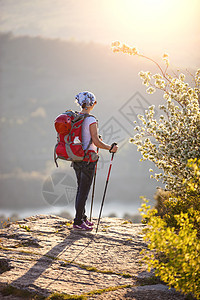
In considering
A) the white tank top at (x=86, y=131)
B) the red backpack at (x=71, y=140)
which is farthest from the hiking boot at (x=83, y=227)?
the white tank top at (x=86, y=131)

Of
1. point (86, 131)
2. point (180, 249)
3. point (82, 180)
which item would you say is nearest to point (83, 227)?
point (82, 180)

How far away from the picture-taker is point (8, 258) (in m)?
6.10

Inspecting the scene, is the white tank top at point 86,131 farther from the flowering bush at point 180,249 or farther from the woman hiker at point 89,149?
the flowering bush at point 180,249

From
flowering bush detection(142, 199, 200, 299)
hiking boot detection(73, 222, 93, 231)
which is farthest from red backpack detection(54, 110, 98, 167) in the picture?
flowering bush detection(142, 199, 200, 299)

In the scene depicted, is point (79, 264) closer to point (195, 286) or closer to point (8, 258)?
point (8, 258)

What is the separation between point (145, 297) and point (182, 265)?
1.35 m

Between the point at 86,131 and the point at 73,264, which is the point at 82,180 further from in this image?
the point at 73,264

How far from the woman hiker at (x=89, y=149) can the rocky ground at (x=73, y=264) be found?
0.88m

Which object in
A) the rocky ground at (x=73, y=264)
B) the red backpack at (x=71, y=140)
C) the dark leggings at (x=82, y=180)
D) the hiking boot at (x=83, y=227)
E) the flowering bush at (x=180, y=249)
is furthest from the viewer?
the hiking boot at (x=83, y=227)

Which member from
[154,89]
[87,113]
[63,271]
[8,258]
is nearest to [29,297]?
[63,271]

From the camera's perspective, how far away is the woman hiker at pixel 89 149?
731 cm

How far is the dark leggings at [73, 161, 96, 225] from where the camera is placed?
749 centimetres

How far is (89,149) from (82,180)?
71 cm

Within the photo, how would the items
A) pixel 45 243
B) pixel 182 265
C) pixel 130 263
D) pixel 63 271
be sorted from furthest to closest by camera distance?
pixel 45 243 → pixel 130 263 → pixel 63 271 → pixel 182 265
